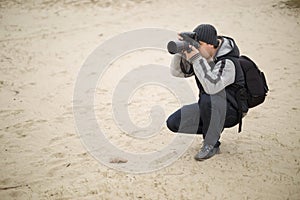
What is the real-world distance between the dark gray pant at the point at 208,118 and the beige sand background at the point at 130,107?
30 cm

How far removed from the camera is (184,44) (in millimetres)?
3010

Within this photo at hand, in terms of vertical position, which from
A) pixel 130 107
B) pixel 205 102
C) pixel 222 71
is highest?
pixel 222 71

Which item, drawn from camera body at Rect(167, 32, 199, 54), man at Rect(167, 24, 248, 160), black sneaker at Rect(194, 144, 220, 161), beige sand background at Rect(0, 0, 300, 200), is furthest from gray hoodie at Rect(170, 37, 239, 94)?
beige sand background at Rect(0, 0, 300, 200)

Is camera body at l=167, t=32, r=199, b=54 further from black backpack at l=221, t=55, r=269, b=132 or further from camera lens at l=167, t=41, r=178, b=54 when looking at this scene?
black backpack at l=221, t=55, r=269, b=132

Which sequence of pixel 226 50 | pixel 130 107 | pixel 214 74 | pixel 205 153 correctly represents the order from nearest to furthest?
pixel 214 74
pixel 226 50
pixel 205 153
pixel 130 107

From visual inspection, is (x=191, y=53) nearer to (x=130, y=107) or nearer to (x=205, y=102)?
(x=205, y=102)

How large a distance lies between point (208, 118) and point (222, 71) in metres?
0.45

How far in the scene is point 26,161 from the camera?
353 cm

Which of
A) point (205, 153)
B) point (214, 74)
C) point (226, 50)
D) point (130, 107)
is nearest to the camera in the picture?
point (214, 74)

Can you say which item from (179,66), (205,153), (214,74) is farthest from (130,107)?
(214,74)

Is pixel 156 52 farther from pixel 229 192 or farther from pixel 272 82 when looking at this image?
pixel 229 192

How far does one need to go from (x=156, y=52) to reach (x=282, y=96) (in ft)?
7.63

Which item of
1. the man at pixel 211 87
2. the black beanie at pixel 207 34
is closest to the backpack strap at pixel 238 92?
the man at pixel 211 87

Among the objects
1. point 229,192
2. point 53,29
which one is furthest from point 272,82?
point 53,29
